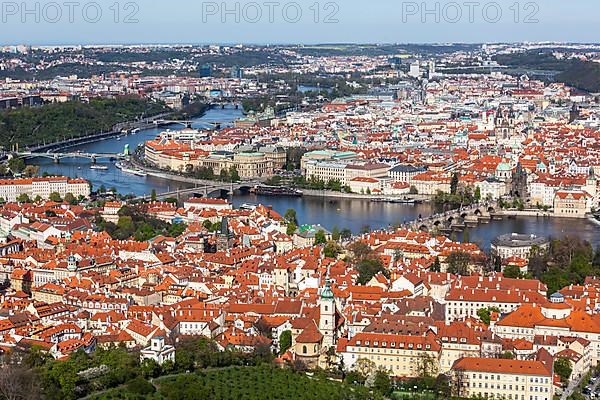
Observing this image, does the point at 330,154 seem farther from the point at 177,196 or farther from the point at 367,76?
the point at 367,76

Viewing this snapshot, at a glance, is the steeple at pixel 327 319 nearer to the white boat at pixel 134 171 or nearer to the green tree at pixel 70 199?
the green tree at pixel 70 199

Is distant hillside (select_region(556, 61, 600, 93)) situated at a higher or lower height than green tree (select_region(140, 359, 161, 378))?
higher

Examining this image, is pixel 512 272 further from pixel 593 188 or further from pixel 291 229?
pixel 593 188

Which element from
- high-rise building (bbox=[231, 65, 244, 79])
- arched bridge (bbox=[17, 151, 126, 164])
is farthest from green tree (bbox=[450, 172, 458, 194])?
high-rise building (bbox=[231, 65, 244, 79])

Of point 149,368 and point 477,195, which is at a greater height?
point 149,368

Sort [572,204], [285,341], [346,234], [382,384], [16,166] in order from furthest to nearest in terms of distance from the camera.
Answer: [16,166] < [572,204] < [346,234] < [285,341] < [382,384]

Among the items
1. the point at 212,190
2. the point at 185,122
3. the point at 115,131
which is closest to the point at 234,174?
the point at 212,190

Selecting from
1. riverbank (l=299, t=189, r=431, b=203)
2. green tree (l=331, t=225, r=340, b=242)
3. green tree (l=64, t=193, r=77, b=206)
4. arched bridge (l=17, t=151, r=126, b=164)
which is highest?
green tree (l=331, t=225, r=340, b=242)

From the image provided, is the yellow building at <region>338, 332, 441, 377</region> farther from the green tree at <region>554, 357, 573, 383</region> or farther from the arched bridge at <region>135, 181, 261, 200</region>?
the arched bridge at <region>135, 181, 261, 200</region>
